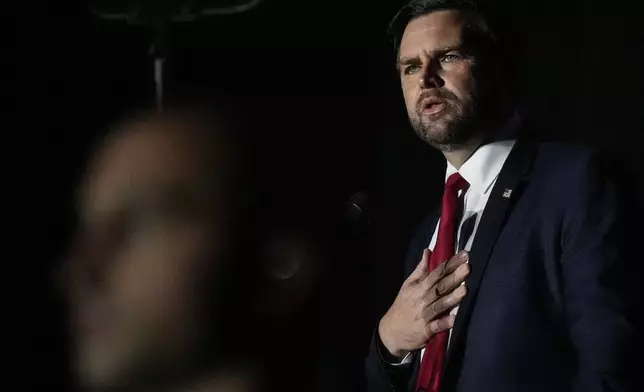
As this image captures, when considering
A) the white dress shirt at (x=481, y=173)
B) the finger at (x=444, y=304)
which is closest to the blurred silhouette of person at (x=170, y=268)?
the finger at (x=444, y=304)

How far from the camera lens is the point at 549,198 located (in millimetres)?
927

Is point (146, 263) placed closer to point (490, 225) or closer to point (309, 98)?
point (309, 98)

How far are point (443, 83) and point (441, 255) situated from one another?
23 centimetres

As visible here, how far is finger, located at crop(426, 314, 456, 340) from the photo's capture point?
855mm

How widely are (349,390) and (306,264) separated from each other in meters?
0.24

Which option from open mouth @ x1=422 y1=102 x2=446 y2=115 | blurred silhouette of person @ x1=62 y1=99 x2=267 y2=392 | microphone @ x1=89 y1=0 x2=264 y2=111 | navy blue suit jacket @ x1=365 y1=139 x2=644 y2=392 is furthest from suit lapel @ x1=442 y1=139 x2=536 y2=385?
microphone @ x1=89 y1=0 x2=264 y2=111

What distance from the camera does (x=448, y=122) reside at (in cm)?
97

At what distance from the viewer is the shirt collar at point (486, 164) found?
3.27 feet

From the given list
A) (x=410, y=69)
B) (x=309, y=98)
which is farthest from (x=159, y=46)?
(x=410, y=69)

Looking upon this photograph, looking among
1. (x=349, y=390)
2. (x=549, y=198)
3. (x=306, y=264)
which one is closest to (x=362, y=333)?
(x=349, y=390)

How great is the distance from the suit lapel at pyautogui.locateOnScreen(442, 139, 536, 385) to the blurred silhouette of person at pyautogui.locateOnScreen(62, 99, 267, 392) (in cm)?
27

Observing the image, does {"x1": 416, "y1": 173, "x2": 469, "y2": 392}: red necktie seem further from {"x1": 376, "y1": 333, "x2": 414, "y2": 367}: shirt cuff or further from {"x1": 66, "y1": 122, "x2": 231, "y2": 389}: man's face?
{"x1": 66, "y1": 122, "x2": 231, "y2": 389}: man's face

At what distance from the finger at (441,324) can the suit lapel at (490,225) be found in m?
0.05

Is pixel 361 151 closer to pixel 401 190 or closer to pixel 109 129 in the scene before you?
pixel 401 190
